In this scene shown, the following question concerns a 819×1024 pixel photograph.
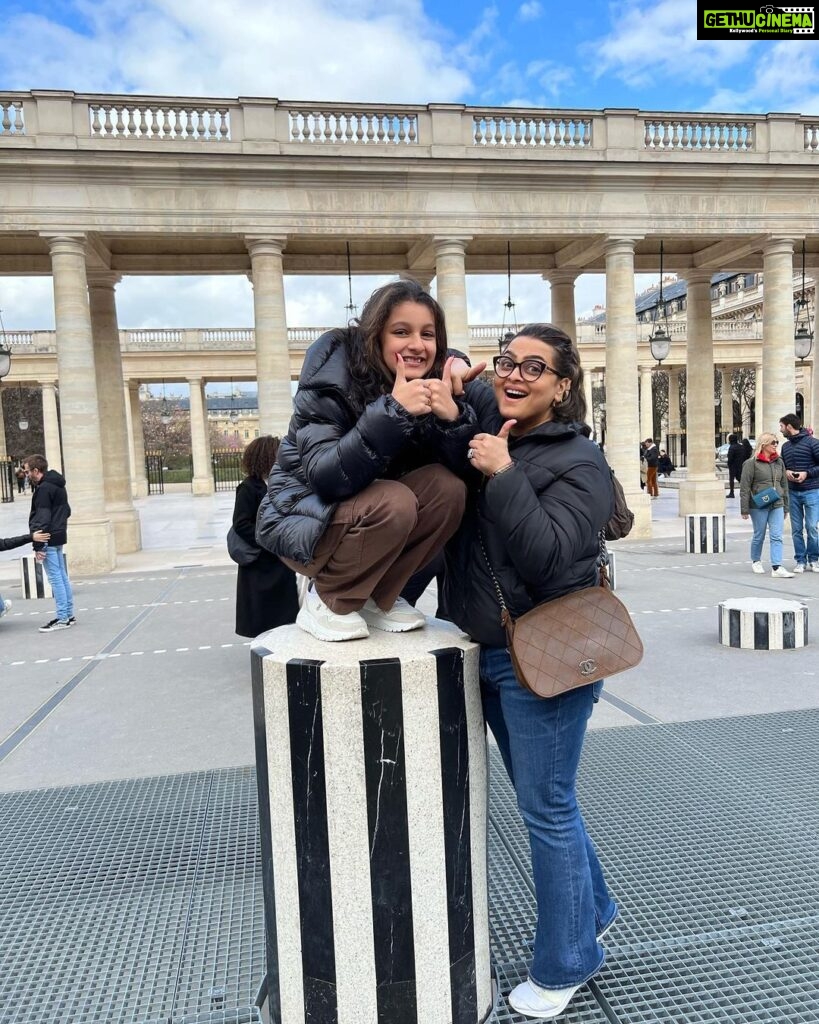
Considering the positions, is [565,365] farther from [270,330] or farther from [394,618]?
[270,330]

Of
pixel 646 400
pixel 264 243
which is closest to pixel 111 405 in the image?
pixel 264 243

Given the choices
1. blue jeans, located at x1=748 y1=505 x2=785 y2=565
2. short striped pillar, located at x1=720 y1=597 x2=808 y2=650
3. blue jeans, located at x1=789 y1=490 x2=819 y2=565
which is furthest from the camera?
blue jeans, located at x1=789 y1=490 x2=819 y2=565

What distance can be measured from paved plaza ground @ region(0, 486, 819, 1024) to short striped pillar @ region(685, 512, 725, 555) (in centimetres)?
317

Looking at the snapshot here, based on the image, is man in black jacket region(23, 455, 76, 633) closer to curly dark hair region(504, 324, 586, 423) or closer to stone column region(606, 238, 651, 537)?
curly dark hair region(504, 324, 586, 423)

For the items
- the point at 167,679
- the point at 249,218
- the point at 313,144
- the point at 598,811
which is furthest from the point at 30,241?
the point at 598,811

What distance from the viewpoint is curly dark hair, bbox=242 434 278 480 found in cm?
631

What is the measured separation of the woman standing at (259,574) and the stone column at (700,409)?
1535 cm

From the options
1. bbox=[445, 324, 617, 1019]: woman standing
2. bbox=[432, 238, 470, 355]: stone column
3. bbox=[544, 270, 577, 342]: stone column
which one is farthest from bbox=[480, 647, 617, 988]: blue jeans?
bbox=[544, 270, 577, 342]: stone column

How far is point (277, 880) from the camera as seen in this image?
240cm

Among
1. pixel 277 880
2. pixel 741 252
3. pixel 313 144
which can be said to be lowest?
pixel 277 880

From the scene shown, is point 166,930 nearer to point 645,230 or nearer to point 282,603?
point 282,603

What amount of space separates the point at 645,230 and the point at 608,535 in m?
15.9

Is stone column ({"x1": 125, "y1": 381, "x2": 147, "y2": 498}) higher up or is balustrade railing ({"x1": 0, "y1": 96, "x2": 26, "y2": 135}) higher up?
balustrade railing ({"x1": 0, "y1": 96, "x2": 26, "y2": 135})
